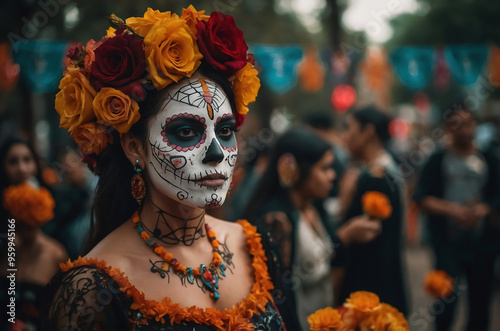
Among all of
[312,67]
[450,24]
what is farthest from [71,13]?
[450,24]

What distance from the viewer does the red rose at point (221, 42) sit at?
80.4 inches

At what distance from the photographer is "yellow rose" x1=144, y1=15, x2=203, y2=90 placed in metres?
1.97

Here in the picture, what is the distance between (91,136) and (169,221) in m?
0.49

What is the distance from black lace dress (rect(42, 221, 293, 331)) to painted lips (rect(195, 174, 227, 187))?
0.47 metres

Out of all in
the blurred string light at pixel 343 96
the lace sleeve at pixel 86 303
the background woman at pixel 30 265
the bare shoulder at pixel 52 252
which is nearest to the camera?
the lace sleeve at pixel 86 303

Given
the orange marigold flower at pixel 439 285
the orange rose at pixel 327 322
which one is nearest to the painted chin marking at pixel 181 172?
the orange rose at pixel 327 322

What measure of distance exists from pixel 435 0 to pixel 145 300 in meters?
18.2

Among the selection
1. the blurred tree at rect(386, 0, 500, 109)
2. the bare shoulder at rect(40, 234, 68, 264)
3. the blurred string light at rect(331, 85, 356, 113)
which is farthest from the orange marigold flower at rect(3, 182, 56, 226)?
the blurred tree at rect(386, 0, 500, 109)

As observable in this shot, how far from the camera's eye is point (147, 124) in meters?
2.04

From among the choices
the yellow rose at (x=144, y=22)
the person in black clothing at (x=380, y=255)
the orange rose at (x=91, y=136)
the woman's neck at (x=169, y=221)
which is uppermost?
the yellow rose at (x=144, y=22)

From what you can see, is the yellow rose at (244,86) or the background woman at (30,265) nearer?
the yellow rose at (244,86)

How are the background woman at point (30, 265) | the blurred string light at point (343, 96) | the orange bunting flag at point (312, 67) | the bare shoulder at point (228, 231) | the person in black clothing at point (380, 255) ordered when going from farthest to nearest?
1. the blurred string light at point (343, 96)
2. the orange bunting flag at point (312, 67)
3. the person in black clothing at point (380, 255)
4. the background woman at point (30, 265)
5. the bare shoulder at point (228, 231)

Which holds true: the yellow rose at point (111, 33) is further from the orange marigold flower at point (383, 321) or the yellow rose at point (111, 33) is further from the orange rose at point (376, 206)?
the orange rose at point (376, 206)

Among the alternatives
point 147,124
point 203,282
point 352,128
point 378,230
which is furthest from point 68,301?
point 352,128
